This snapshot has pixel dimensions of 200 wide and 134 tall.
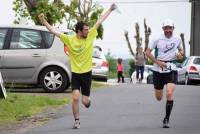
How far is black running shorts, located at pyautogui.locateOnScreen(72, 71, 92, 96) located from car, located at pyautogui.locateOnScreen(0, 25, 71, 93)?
6.27 m

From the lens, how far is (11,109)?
14.2 m

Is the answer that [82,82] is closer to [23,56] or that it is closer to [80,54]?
[80,54]

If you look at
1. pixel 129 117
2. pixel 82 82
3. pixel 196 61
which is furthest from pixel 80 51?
pixel 196 61

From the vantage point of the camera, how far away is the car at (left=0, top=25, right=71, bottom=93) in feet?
60.3

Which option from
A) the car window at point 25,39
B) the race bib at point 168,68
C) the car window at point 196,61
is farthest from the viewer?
the car window at point 196,61

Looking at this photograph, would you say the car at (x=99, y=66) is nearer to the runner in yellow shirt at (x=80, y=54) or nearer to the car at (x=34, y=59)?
the car at (x=34, y=59)

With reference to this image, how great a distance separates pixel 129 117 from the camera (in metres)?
13.3

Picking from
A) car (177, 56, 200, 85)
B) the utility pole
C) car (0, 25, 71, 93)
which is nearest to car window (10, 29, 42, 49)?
car (0, 25, 71, 93)

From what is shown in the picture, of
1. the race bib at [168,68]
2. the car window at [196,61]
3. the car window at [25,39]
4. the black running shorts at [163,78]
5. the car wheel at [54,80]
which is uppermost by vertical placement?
the car window at [25,39]

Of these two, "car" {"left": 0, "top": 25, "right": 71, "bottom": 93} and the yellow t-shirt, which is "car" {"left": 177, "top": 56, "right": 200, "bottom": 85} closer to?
"car" {"left": 0, "top": 25, "right": 71, "bottom": 93}

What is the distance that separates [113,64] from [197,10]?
9.20 metres

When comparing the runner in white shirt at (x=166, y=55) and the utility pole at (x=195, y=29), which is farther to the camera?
the utility pole at (x=195, y=29)

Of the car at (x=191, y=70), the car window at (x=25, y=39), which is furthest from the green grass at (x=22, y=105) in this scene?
the car at (x=191, y=70)

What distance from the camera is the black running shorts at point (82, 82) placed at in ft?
39.0
